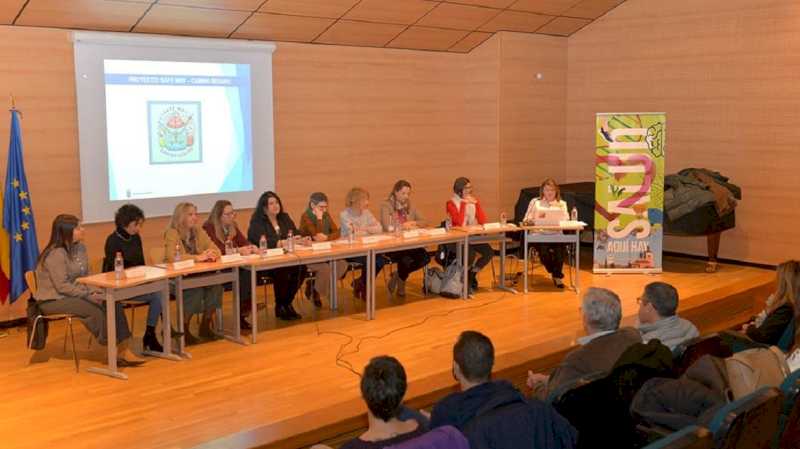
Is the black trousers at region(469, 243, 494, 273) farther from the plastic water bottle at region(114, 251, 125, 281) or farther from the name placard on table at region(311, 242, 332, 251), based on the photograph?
the plastic water bottle at region(114, 251, 125, 281)

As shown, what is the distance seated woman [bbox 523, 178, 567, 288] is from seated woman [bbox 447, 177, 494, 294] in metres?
0.52

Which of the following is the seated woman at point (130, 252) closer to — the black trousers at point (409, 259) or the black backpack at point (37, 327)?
the black backpack at point (37, 327)

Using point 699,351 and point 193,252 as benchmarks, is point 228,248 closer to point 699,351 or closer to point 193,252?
point 193,252

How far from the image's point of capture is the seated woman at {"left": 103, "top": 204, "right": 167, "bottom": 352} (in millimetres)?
6445

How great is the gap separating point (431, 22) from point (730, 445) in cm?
723

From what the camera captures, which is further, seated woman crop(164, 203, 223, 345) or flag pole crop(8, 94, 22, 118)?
flag pole crop(8, 94, 22, 118)

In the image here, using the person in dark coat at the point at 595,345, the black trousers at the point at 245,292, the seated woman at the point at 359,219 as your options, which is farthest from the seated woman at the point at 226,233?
the person in dark coat at the point at 595,345

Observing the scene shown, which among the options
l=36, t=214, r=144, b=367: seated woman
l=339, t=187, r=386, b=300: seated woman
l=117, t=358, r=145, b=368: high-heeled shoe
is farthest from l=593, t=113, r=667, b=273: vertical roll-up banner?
l=36, t=214, r=144, b=367: seated woman

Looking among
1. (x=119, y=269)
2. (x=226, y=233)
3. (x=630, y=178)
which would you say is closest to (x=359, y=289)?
(x=226, y=233)

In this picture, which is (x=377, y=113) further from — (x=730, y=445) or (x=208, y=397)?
(x=730, y=445)

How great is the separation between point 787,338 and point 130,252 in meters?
4.62

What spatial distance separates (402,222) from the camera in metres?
8.38

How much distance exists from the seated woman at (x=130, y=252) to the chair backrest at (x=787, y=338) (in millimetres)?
4186

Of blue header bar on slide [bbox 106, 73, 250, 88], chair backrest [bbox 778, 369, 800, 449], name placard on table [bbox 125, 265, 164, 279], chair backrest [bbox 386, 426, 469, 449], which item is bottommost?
chair backrest [bbox 778, 369, 800, 449]
